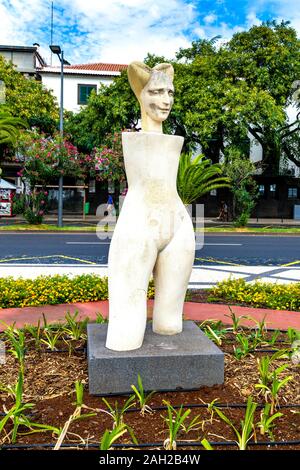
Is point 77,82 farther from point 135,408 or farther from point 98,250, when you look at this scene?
point 135,408

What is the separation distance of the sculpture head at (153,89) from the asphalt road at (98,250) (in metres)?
7.57

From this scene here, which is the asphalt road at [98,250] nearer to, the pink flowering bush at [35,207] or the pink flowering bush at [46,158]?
the pink flowering bush at [35,207]

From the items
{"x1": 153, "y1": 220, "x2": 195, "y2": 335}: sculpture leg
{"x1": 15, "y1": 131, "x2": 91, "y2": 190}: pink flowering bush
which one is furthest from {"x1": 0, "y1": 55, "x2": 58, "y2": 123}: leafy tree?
{"x1": 153, "y1": 220, "x2": 195, "y2": 335}: sculpture leg

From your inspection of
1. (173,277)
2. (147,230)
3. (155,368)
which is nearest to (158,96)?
(147,230)

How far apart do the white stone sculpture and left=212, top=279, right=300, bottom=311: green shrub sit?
119 inches

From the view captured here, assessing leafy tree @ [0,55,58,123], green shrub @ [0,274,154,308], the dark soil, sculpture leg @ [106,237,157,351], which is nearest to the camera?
the dark soil

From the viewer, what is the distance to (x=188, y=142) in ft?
82.8

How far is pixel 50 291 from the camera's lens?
6.75 metres

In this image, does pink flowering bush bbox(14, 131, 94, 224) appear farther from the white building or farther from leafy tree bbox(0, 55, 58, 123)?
the white building

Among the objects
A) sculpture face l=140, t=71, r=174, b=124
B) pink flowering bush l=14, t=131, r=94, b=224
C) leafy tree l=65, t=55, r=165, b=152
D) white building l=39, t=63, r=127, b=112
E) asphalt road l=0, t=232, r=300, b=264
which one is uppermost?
white building l=39, t=63, r=127, b=112

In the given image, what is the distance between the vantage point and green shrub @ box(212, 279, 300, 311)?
6.70 m

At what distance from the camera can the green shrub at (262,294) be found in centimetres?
670
